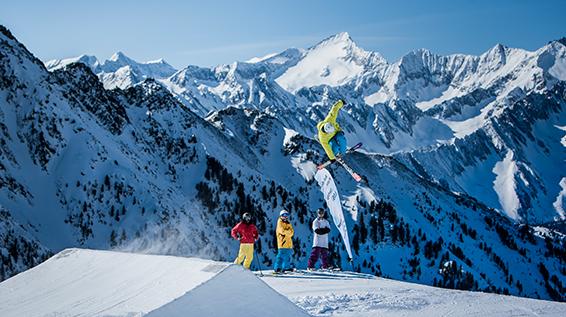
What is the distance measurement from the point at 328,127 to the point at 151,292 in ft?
40.5

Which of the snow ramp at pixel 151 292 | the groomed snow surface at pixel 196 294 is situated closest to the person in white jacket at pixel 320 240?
the groomed snow surface at pixel 196 294

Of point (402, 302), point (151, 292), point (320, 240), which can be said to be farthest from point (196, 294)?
point (320, 240)

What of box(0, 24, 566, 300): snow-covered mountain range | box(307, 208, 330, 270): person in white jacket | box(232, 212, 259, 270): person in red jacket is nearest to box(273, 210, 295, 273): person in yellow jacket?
box(307, 208, 330, 270): person in white jacket

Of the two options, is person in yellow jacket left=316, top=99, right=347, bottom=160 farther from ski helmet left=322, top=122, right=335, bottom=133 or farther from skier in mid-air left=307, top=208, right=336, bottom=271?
skier in mid-air left=307, top=208, right=336, bottom=271

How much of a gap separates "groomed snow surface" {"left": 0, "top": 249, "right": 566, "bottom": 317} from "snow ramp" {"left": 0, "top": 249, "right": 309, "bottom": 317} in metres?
0.02

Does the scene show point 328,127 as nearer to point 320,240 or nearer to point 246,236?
point 320,240

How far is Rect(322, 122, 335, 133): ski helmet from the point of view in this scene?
19.6 m

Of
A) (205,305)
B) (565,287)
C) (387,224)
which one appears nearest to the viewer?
(205,305)

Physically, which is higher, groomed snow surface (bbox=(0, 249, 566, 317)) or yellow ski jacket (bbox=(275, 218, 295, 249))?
yellow ski jacket (bbox=(275, 218, 295, 249))

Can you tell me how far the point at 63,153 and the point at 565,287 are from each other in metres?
169

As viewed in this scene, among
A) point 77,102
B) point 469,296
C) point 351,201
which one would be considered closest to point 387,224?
point 351,201

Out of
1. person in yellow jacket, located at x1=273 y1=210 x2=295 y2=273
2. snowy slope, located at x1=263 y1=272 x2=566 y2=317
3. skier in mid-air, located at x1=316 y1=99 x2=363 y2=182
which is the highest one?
skier in mid-air, located at x1=316 y1=99 x2=363 y2=182

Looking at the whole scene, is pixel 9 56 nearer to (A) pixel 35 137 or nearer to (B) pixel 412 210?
(A) pixel 35 137

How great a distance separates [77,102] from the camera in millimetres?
97312
